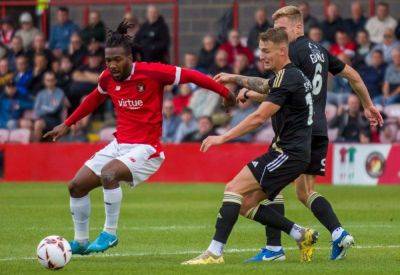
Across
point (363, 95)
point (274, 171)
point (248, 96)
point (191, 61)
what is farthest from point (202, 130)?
point (274, 171)

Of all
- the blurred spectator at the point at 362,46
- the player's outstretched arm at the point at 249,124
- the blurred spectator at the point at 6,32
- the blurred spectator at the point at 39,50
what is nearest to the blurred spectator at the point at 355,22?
the blurred spectator at the point at 362,46

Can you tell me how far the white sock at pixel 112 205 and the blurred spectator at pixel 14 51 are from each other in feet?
51.3

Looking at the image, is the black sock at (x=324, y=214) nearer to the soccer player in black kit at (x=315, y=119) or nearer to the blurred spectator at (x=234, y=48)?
the soccer player in black kit at (x=315, y=119)

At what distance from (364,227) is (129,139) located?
410 centimetres

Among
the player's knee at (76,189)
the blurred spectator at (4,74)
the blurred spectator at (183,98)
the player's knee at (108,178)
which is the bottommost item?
the blurred spectator at (183,98)

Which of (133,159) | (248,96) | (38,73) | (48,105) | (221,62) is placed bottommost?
(48,105)

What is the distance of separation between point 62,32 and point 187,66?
3728mm

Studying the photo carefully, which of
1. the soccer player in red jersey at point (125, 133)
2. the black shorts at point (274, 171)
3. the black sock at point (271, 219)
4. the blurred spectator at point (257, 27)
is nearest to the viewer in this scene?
the black shorts at point (274, 171)

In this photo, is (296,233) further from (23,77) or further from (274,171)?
(23,77)

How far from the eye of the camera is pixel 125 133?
10914mm

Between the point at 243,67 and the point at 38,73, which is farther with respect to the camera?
the point at 38,73

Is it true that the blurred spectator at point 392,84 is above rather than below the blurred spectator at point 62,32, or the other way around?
below

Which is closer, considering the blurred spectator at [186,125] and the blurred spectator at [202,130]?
the blurred spectator at [202,130]

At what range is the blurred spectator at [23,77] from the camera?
2512 cm
